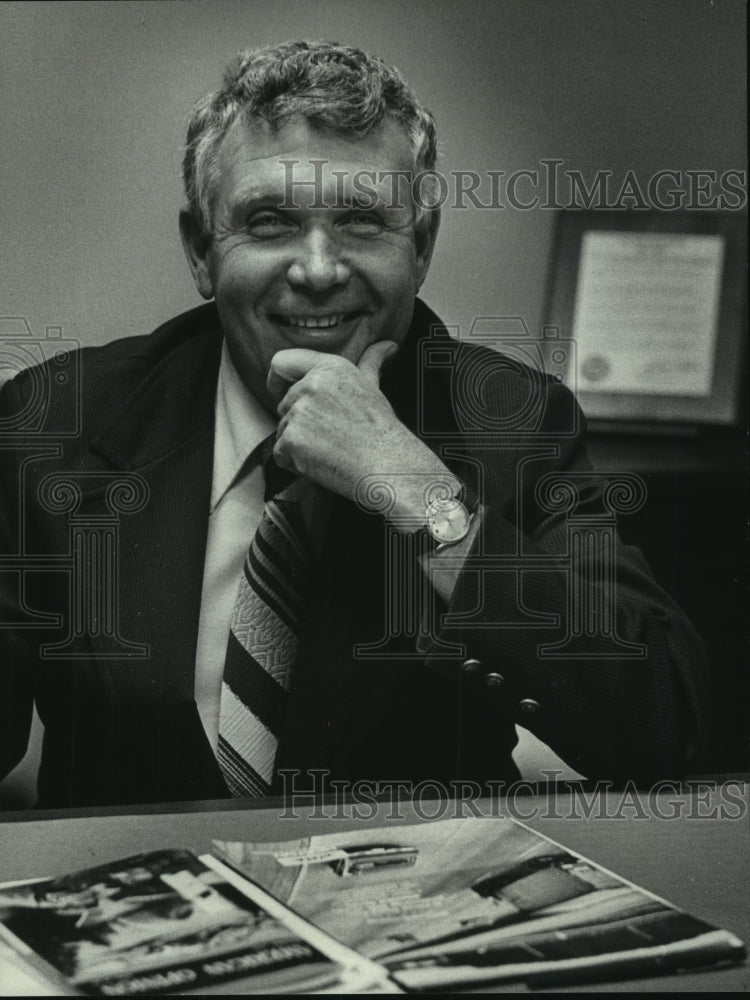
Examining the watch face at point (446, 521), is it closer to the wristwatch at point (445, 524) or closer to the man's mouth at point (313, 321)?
the wristwatch at point (445, 524)

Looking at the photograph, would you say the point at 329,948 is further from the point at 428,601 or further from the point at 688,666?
the point at 688,666

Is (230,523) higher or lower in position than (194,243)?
lower

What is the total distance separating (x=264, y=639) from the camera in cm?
155

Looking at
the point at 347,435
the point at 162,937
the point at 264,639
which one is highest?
the point at 347,435

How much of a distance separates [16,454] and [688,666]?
898mm

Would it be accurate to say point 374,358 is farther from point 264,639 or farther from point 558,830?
point 558,830

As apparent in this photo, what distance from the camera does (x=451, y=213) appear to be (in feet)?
5.16

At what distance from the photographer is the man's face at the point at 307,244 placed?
4.92 ft

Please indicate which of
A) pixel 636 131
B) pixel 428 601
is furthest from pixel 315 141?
pixel 428 601

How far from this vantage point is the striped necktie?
1543 millimetres

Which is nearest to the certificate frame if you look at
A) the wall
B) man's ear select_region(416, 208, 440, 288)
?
the wall

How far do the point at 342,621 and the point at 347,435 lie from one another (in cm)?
24

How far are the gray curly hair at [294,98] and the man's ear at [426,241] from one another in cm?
11

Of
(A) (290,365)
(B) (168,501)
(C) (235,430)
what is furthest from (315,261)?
(B) (168,501)
